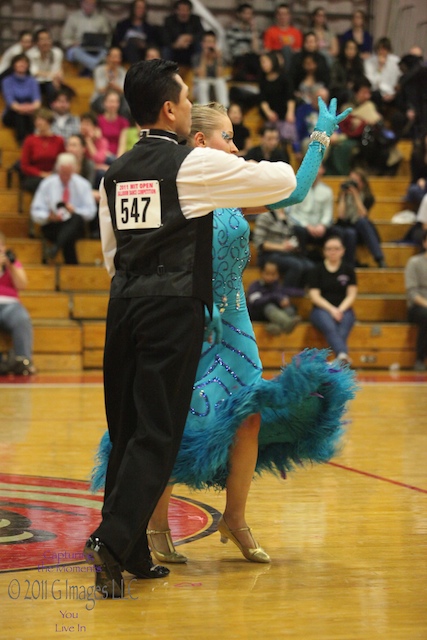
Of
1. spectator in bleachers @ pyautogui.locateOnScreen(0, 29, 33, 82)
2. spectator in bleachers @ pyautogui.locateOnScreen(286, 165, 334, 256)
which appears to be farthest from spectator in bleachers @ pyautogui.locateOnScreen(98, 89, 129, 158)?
spectator in bleachers @ pyautogui.locateOnScreen(286, 165, 334, 256)

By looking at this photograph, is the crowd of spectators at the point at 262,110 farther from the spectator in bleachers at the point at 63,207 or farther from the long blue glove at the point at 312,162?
the long blue glove at the point at 312,162

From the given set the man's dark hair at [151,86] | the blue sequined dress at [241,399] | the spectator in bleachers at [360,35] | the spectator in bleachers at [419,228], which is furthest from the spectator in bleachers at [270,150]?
the man's dark hair at [151,86]

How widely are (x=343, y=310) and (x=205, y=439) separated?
730cm

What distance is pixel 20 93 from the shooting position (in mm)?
12523

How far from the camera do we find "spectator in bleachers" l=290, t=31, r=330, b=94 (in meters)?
14.1

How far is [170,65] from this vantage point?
3.22 m

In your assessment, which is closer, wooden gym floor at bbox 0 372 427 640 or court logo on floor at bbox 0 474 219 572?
wooden gym floor at bbox 0 372 427 640

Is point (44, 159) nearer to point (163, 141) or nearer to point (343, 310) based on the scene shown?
point (343, 310)

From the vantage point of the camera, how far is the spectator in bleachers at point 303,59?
1406 cm

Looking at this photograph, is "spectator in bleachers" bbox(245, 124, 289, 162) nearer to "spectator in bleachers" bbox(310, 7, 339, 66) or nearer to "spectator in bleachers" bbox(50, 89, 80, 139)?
"spectator in bleachers" bbox(50, 89, 80, 139)

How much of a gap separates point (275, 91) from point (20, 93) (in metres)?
3.41

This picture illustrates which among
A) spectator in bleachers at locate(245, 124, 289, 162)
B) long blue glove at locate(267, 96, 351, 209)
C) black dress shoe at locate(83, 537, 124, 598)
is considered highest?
spectator in bleachers at locate(245, 124, 289, 162)

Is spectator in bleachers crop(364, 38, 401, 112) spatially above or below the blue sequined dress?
above

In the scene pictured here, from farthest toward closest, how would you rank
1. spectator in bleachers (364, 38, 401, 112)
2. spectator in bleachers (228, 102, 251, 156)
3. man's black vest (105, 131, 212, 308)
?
spectator in bleachers (364, 38, 401, 112) → spectator in bleachers (228, 102, 251, 156) → man's black vest (105, 131, 212, 308)
